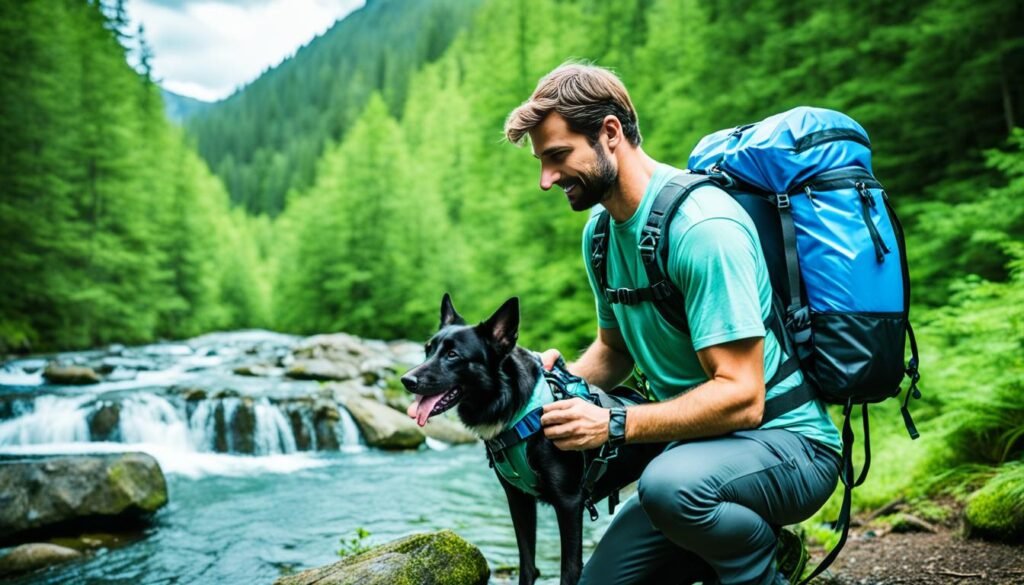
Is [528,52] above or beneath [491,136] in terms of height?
above

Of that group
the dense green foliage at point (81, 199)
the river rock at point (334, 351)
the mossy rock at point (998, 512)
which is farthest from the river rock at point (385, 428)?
the dense green foliage at point (81, 199)

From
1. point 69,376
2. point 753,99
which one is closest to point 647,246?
point 753,99

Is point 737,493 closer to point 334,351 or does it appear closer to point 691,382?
point 691,382

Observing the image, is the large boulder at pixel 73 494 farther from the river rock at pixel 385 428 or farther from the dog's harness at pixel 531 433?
the dog's harness at pixel 531 433

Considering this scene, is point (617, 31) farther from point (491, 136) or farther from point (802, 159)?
point (802, 159)

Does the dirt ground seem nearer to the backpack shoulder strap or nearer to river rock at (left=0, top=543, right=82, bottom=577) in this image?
the backpack shoulder strap

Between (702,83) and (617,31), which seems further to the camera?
(617,31)

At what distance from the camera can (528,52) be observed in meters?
20.6

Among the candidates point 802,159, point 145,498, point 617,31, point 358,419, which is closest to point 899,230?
point 802,159

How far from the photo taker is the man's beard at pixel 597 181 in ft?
8.08

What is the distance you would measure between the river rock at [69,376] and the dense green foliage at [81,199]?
4.92 meters

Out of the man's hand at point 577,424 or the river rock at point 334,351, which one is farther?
the river rock at point 334,351

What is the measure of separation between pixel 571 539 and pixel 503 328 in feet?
3.23

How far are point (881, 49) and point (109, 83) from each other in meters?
25.5
